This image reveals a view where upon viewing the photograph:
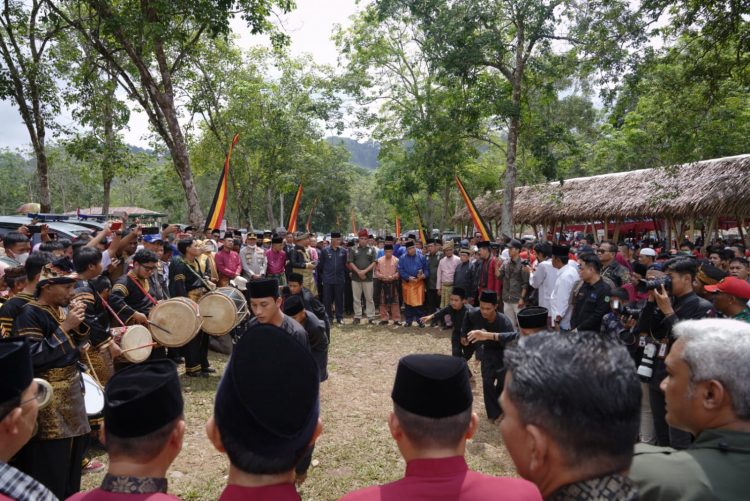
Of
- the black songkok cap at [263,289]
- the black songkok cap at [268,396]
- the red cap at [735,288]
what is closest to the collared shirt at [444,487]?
the black songkok cap at [268,396]

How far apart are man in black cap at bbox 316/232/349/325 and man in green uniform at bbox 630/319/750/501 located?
10.4 metres

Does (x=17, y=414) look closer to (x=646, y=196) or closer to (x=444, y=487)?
(x=444, y=487)

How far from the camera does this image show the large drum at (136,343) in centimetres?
549

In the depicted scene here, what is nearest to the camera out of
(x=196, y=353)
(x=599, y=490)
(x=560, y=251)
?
(x=599, y=490)

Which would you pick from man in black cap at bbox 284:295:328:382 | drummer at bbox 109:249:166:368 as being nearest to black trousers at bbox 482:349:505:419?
man in black cap at bbox 284:295:328:382

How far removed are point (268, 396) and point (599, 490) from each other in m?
0.95

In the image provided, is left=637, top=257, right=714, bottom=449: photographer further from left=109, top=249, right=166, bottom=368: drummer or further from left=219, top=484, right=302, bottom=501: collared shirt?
left=109, top=249, right=166, bottom=368: drummer

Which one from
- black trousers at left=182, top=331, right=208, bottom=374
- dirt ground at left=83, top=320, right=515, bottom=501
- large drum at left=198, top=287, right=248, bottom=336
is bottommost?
dirt ground at left=83, top=320, right=515, bottom=501

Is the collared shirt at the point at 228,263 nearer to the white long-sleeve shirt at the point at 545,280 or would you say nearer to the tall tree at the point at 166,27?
the tall tree at the point at 166,27

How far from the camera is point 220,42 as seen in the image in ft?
65.7

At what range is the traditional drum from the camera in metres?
4.19

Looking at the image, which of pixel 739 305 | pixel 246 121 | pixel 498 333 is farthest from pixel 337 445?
pixel 246 121

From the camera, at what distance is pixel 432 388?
1.81 m

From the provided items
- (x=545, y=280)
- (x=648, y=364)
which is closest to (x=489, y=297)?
(x=648, y=364)
